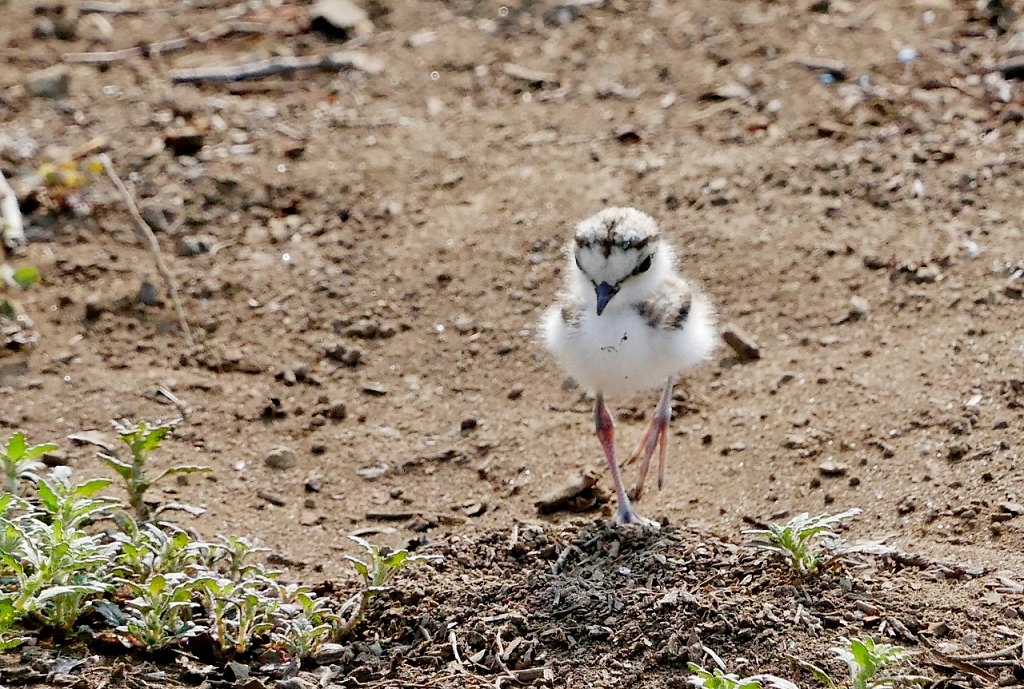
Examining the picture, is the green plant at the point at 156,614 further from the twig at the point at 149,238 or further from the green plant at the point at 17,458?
the twig at the point at 149,238

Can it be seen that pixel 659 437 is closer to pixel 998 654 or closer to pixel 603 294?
pixel 603 294

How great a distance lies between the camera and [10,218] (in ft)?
23.0

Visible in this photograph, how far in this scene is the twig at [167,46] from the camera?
8.53 meters

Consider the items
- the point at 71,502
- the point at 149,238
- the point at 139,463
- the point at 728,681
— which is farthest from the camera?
the point at 149,238

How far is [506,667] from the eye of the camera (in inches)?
167

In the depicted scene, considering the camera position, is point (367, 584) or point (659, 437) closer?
point (367, 584)

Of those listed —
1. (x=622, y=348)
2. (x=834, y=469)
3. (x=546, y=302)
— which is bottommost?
(x=546, y=302)

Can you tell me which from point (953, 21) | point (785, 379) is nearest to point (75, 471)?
point (785, 379)

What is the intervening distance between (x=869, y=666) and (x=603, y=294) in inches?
79.1

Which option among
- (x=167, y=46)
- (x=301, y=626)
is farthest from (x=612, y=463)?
(x=167, y=46)

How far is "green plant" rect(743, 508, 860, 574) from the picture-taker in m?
4.33

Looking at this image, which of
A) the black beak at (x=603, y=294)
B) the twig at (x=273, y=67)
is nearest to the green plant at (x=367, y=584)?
the black beak at (x=603, y=294)

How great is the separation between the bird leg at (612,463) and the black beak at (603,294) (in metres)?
0.43

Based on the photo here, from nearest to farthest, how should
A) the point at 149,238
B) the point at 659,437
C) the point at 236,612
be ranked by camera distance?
the point at 236,612, the point at 659,437, the point at 149,238
